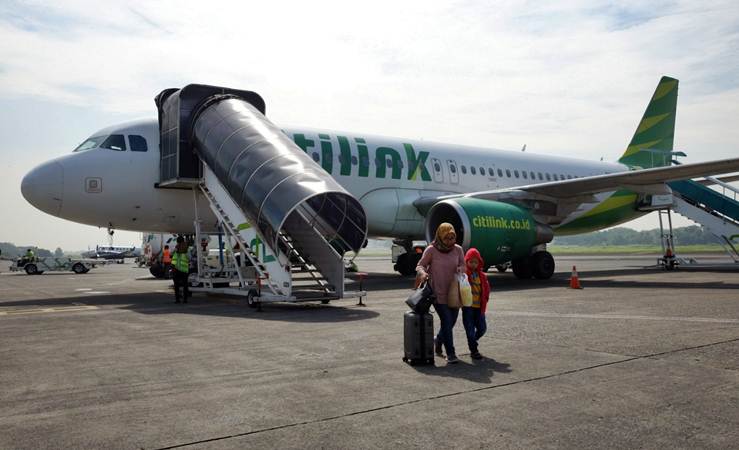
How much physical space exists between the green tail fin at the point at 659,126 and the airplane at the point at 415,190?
325 cm

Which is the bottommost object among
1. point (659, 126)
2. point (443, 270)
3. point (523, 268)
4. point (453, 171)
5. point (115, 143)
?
point (523, 268)

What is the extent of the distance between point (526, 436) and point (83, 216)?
42.4ft

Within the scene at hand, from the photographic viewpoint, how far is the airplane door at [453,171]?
69.2 feet

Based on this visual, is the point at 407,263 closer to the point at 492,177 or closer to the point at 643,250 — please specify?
the point at 492,177

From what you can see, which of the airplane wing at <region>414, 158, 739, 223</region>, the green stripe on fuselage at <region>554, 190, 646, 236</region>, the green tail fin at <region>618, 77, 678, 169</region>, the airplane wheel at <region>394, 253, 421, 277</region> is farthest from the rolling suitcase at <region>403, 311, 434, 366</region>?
the green tail fin at <region>618, 77, 678, 169</region>

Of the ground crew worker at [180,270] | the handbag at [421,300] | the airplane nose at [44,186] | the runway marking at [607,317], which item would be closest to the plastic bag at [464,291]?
the handbag at [421,300]

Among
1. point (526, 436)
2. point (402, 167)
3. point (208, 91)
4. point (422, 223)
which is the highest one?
point (208, 91)

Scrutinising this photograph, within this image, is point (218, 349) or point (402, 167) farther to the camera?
point (402, 167)

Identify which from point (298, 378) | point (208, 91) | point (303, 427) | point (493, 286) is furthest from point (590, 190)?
point (303, 427)

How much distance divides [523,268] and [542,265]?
1.89ft

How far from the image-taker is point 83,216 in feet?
46.9

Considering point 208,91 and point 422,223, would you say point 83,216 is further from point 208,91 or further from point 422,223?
point 422,223

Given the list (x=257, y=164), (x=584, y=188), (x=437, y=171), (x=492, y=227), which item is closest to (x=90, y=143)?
(x=257, y=164)

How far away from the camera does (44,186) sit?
13.6 m
